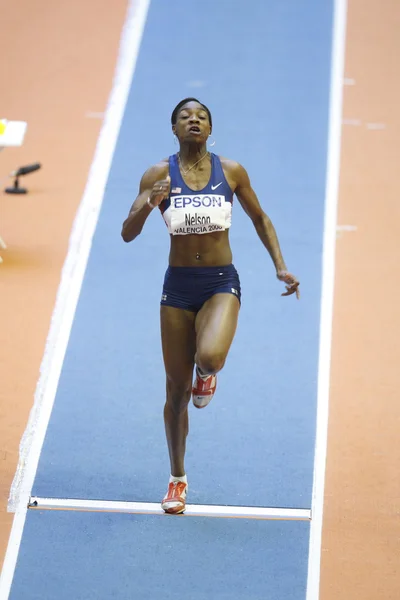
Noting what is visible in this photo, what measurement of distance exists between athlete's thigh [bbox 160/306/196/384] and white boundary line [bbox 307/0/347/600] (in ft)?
4.90

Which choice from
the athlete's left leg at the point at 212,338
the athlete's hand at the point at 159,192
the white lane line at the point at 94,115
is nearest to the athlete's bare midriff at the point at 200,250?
the athlete's left leg at the point at 212,338

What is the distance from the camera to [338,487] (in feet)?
27.5

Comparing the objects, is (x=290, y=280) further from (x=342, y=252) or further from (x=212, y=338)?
(x=342, y=252)

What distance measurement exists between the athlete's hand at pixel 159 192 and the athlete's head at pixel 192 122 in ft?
1.33

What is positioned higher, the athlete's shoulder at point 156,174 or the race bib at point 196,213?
the athlete's shoulder at point 156,174

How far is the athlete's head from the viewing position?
7.24 meters

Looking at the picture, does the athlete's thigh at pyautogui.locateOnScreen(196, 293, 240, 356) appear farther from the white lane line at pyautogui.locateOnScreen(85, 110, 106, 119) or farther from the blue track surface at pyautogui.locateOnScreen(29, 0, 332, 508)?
the white lane line at pyautogui.locateOnScreen(85, 110, 106, 119)

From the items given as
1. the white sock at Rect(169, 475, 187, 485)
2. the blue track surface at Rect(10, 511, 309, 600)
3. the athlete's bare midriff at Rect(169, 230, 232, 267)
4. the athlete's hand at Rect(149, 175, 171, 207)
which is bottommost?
the blue track surface at Rect(10, 511, 309, 600)

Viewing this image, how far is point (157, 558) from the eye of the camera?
24.9 feet

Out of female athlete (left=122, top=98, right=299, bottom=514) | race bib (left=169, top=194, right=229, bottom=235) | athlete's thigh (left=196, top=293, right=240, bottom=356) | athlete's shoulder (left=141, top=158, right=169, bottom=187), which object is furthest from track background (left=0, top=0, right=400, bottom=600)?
athlete's shoulder (left=141, top=158, right=169, bottom=187)

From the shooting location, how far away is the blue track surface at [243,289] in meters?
8.55

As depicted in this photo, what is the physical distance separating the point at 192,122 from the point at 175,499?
8.42 ft

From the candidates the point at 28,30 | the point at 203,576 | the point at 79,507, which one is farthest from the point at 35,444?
the point at 28,30

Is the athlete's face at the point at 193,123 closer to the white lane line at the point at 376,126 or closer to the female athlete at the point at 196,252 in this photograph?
the female athlete at the point at 196,252
